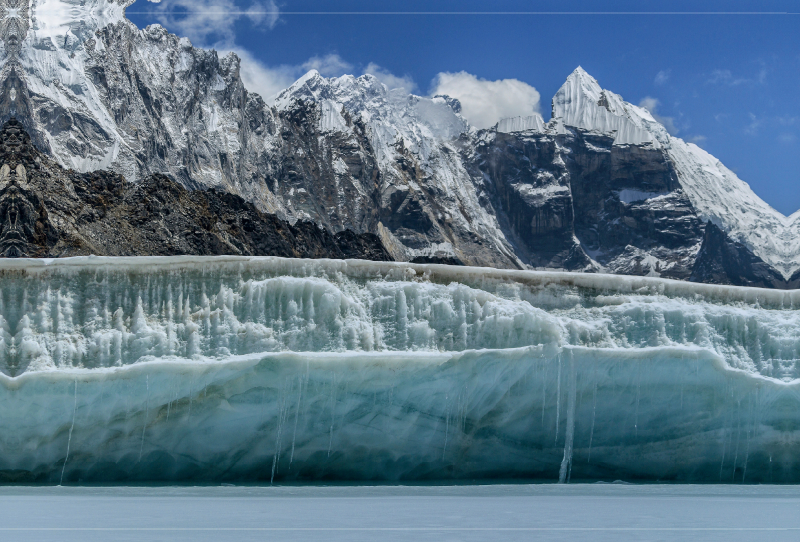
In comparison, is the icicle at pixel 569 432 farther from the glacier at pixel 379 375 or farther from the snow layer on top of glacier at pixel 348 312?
the snow layer on top of glacier at pixel 348 312

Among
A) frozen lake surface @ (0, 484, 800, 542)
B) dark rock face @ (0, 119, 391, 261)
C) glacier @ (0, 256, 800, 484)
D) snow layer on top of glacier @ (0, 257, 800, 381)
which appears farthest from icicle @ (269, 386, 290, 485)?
dark rock face @ (0, 119, 391, 261)

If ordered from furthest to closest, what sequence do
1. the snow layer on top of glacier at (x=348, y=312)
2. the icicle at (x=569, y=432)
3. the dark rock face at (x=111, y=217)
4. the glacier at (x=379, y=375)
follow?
the dark rock face at (x=111, y=217) < the icicle at (x=569, y=432) < the snow layer on top of glacier at (x=348, y=312) < the glacier at (x=379, y=375)

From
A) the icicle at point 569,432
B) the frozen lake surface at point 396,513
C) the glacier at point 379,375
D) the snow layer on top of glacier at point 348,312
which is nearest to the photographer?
the frozen lake surface at point 396,513

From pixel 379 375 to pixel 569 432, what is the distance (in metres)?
3.99

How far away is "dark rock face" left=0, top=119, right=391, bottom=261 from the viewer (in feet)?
226

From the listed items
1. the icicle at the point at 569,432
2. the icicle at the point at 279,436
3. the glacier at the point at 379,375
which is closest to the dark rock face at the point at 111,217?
the glacier at the point at 379,375

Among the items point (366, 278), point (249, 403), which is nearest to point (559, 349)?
point (366, 278)

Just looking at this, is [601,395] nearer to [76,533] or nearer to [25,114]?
[76,533]

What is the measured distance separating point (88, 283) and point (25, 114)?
111212 mm

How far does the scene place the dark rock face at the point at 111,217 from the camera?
69.0 m

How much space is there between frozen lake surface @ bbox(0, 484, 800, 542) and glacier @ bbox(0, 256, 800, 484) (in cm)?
123

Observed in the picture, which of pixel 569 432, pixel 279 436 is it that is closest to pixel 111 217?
pixel 279 436

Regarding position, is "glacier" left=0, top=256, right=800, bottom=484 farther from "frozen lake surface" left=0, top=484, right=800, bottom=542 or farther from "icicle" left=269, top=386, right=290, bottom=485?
"frozen lake surface" left=0, top=484, right=800, bottom=542

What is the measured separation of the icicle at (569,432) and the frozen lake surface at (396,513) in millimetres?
1342
